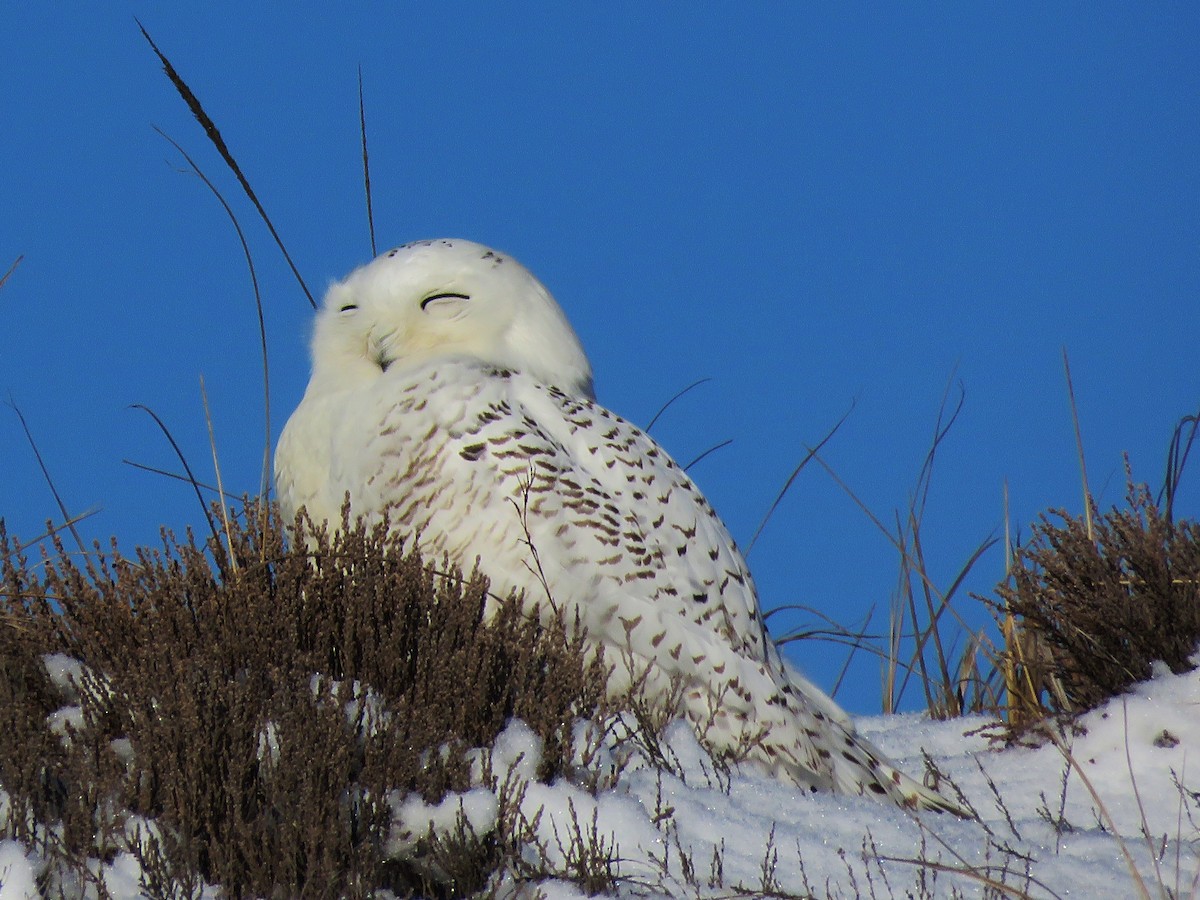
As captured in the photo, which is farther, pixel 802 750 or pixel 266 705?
pixel 802 750

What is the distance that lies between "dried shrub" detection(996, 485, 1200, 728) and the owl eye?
213 cm

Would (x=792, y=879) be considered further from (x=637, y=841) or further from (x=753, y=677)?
(x=753, y=677)

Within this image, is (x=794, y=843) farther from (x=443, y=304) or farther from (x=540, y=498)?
(x=443, y=304)

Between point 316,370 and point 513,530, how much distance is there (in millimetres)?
1154

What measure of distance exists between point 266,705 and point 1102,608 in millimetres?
2770

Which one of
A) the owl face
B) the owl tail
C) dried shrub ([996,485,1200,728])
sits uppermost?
the owl face

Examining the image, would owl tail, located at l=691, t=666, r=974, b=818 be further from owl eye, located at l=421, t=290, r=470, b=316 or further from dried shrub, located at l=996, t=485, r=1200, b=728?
owl eye, located at l=421, t=290, r=470, b=316

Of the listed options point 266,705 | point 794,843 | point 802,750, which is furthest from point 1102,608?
point 266,705

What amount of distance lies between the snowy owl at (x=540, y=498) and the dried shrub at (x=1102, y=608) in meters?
0.77

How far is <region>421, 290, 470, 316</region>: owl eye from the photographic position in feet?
13.6

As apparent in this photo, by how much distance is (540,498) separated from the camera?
11.9 ft

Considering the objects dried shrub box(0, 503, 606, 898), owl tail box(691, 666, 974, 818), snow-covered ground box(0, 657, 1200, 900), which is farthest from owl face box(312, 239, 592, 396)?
snow-covered ground box(0, 657, 1200, 900)

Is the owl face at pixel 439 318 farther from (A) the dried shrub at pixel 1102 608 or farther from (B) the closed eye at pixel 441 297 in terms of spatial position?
(A) the dried shrub at pixel 1102 608

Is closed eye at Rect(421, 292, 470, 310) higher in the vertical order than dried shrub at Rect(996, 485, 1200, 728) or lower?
higher
